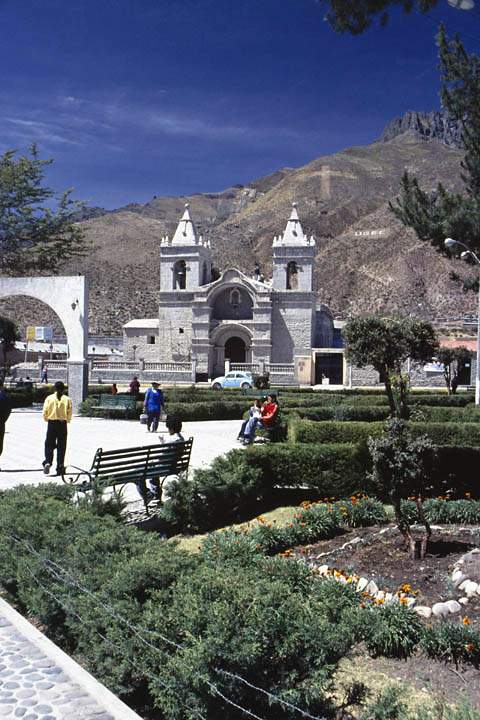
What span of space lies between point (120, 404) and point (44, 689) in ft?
Result: 62.9

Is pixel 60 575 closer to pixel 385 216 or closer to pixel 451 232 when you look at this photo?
pixel 451 232

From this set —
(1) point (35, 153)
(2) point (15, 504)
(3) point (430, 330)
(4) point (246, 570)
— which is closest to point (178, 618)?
(4) point (246, 570)

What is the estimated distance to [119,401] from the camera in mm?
22875

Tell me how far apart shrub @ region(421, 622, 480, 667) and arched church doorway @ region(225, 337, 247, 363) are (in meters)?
48.0

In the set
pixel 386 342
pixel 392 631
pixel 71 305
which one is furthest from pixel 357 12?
pixel 71 305

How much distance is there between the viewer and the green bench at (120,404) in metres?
22.7

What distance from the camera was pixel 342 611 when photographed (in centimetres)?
468

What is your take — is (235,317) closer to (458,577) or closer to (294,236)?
(294,236)

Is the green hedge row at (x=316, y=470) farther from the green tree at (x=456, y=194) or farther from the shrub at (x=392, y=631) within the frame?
the green tree at (x=456, y=194)

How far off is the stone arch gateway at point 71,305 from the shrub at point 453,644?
63.7 feet

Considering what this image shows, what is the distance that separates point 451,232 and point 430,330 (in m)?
5.91

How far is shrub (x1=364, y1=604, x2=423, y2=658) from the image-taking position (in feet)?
15.8

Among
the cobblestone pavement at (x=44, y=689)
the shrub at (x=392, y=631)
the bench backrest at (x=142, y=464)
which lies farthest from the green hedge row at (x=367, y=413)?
the cobblestone pavement at (x=44, y=689)

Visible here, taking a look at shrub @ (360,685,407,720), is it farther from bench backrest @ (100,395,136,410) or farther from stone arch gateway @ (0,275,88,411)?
stone arch gateway @ (0,275,88,411)
